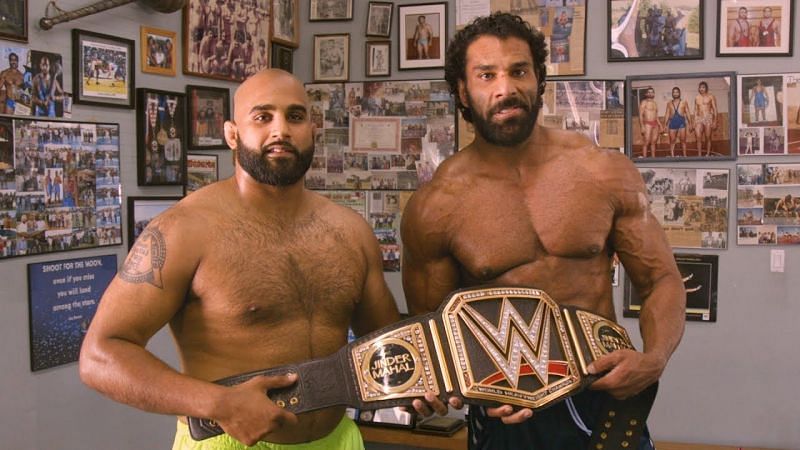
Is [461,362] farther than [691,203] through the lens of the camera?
No

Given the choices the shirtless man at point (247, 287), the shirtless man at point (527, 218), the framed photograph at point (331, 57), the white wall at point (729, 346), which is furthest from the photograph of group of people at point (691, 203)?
the shirtless man at point (247, 287)

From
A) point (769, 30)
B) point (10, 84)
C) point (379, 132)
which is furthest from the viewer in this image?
point (379, 132)

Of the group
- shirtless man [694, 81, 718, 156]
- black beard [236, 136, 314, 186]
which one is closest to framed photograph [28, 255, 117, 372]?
black beard [236, 136, 314, 186]

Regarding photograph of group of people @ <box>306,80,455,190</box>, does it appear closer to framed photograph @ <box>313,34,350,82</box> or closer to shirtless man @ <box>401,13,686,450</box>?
framed photograph @ <box>313,34,350,82</box>

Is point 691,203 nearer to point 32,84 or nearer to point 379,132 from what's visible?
point 379,132

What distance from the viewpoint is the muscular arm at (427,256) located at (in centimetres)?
177

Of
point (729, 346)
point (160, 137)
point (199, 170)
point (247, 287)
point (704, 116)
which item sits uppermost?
point (704, 116)

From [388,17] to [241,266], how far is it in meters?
2.27

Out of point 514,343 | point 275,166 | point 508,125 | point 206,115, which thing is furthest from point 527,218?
point 206,115

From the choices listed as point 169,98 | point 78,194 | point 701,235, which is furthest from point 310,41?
point 701,235

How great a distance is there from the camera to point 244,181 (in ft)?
5.41

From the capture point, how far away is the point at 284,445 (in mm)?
1604

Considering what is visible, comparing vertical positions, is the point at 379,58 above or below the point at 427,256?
above

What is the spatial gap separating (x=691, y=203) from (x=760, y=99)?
47cm
